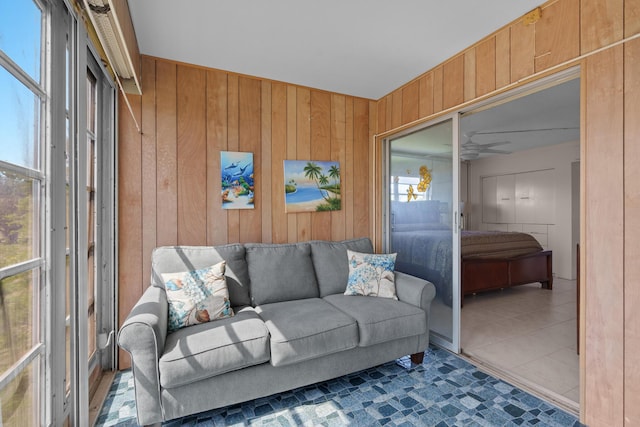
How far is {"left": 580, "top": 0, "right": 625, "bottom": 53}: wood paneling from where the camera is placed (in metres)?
1.65

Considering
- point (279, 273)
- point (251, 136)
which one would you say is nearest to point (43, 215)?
point (279, 273)

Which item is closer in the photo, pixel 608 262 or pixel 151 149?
pixel 608 262

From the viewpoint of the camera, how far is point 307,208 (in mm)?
3205

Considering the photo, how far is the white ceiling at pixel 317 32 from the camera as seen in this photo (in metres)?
1.97

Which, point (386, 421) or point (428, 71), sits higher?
point (428, 71)

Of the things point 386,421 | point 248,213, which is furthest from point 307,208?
point 386,421

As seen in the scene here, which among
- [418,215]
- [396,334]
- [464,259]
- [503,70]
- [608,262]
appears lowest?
[396,334]

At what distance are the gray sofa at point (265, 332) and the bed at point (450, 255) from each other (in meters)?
0.44

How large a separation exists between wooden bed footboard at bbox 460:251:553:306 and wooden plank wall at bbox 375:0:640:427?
236 cm

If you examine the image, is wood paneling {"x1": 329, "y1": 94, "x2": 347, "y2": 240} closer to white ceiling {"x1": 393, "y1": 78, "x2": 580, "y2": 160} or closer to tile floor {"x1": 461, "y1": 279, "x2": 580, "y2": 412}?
white ceiling {"x1": 393, "y1": 78, "x2": 580, "y2": 160}

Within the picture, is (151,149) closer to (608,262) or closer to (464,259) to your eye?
(608,262)

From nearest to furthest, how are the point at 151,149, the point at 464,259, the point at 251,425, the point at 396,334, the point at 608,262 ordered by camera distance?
the point at 608,262
the point at 251,425
the point at 396,334
the point at 151,149
the point at 464,259

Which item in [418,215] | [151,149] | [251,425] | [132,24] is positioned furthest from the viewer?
[418,215]

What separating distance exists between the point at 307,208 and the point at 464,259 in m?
2.35
